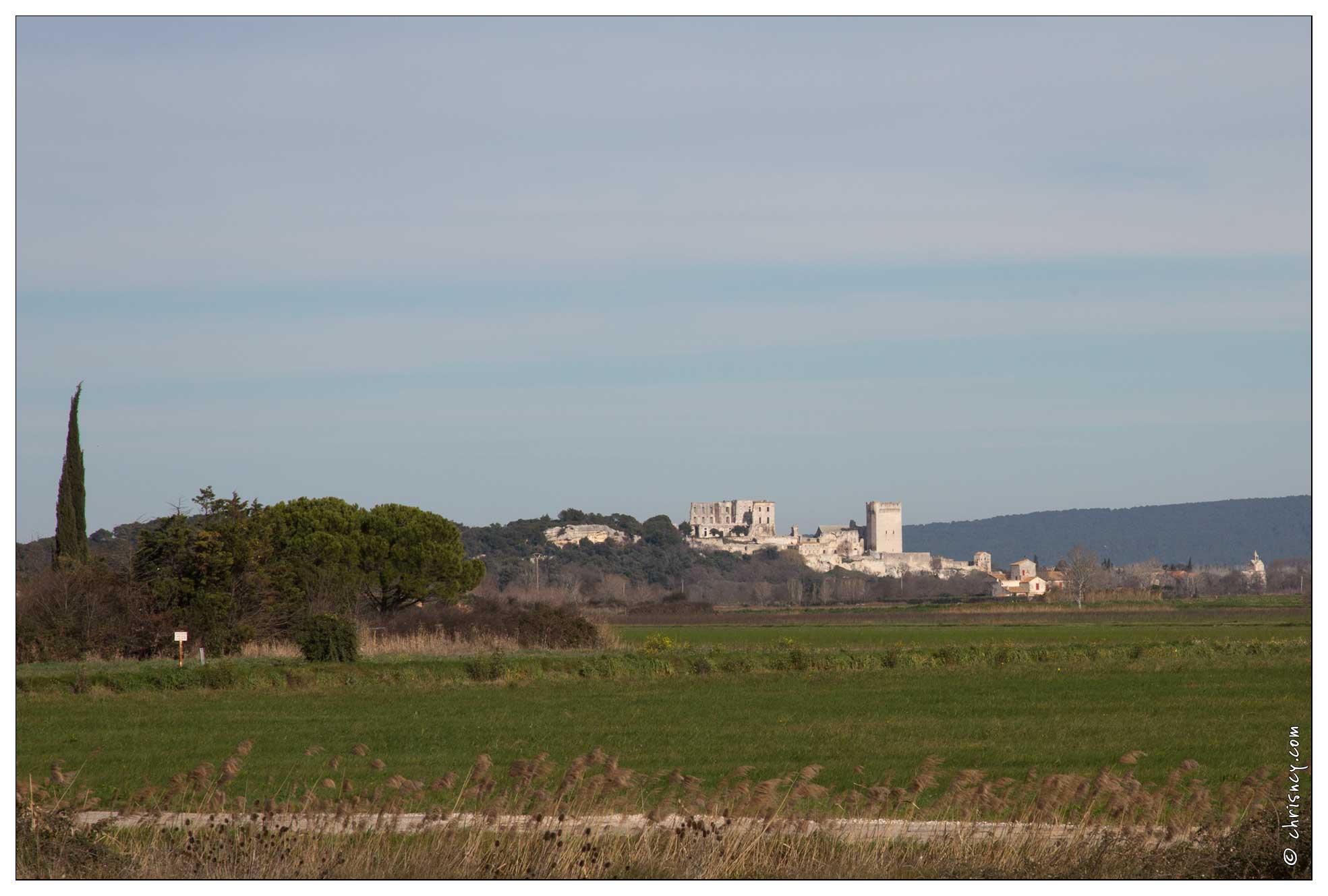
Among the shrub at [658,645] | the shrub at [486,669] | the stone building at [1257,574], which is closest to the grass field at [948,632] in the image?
the shrub at [658,645]

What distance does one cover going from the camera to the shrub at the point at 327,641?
2988cm

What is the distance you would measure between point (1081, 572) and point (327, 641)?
7322cm

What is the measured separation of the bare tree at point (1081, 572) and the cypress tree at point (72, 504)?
213 feet

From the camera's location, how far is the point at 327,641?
30.0 m

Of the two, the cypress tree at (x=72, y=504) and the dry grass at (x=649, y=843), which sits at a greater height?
the cypress tree at (x=72, y=504)

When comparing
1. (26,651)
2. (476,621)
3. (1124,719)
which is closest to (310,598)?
(476,621)

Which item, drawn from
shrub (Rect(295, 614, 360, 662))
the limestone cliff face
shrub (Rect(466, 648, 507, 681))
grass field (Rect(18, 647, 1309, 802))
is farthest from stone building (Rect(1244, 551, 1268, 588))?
shrub (Rect(295, 614, 360, 662))

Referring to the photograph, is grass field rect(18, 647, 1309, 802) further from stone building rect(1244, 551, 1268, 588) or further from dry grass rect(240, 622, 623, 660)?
stone building rect(1244, 551, 1268, 588)

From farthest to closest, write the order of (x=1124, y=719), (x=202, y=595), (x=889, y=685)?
(x=202, y=595) < (x=889, y=685) < (x=1124, y=719)

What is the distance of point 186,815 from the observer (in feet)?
33.3

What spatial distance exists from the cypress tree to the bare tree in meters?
64.8

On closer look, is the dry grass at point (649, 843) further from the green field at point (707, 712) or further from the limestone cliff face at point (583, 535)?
the limestone cliff face at point (583, 535)
